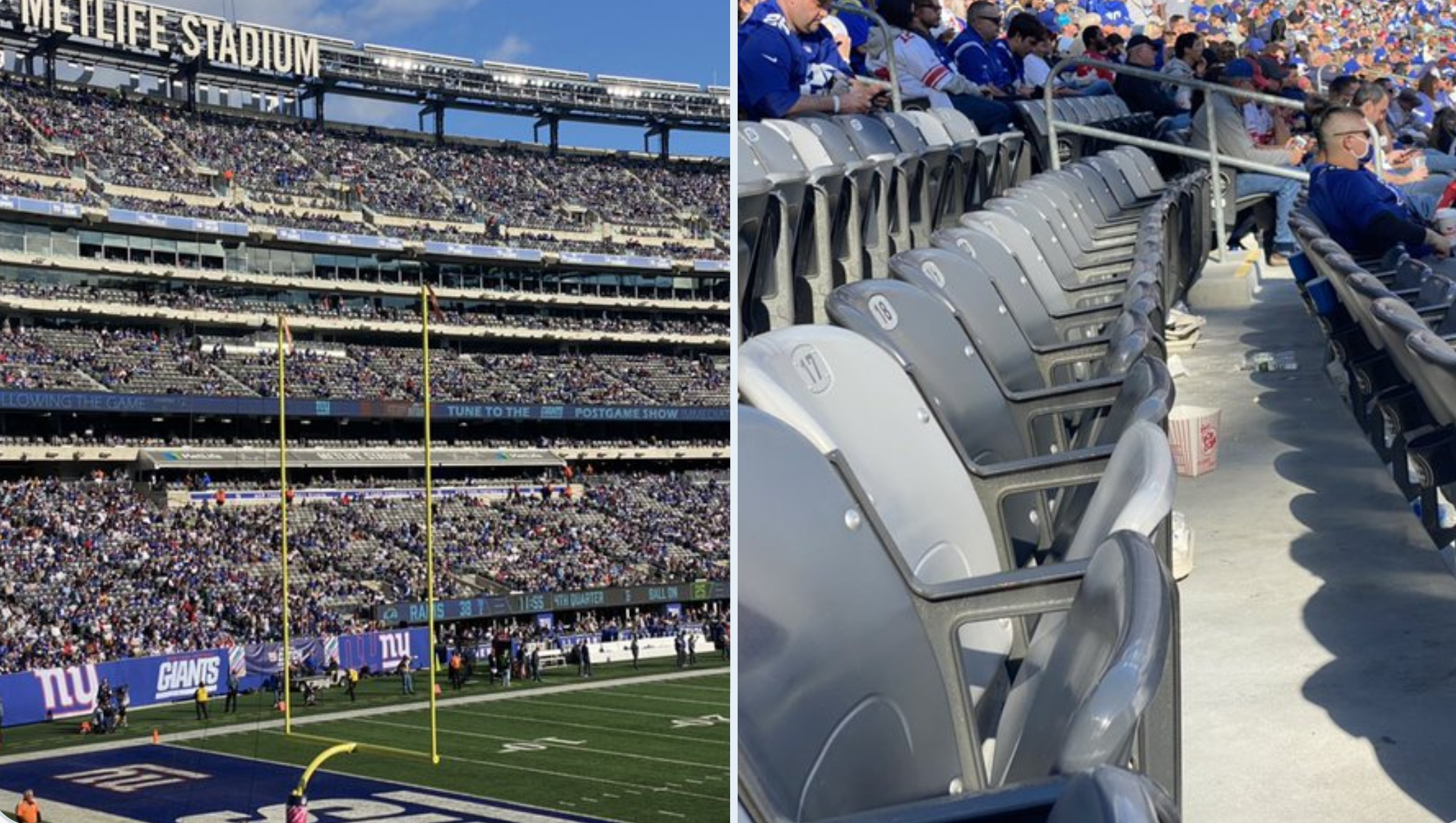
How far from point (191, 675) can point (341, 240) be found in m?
8.53

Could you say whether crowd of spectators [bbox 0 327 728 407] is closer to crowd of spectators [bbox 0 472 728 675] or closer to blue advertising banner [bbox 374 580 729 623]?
crowd of spectators [bbox 0 472 728 675]

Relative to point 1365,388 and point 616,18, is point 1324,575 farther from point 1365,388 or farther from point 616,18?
point 616,18

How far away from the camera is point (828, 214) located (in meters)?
1.88

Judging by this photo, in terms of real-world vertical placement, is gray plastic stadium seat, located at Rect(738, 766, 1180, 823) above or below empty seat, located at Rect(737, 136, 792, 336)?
below

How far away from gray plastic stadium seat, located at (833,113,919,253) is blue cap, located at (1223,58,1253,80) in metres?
1.81

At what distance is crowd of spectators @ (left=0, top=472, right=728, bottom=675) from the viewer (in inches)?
501

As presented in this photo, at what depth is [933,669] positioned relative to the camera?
0.82 meters

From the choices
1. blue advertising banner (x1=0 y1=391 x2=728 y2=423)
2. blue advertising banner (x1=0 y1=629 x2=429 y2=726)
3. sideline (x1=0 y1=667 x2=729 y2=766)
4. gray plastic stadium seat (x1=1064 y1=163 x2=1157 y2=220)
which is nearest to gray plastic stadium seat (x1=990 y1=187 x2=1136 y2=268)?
gray plastic stadium seat (x1=1064 y1=163 x2=1157 y2=220)

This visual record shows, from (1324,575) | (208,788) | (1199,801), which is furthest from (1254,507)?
(208,788)

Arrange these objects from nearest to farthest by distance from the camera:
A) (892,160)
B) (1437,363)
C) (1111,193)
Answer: (1437,363) → (892,160) → (1111,193)

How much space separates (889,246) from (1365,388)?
649mm

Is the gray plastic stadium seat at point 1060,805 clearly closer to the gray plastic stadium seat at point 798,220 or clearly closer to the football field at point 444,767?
the gray plastic stadium seat at point 798,220

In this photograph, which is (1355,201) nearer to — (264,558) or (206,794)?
(206,794)

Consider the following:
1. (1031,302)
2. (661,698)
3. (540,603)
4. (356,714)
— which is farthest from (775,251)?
(540,603)
